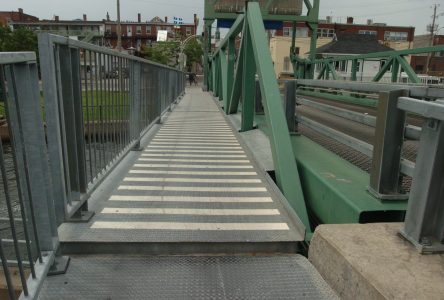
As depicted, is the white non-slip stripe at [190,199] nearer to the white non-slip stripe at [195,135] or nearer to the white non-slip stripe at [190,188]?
the white non-slip stripe at [190,188]

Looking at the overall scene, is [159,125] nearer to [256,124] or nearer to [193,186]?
[256,124]

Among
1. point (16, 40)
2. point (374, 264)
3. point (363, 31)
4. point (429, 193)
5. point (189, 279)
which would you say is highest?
point (363, 31)

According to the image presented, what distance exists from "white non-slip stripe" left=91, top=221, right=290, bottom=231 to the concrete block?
0.54 meters

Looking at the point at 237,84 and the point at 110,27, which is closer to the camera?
the point at 237,84

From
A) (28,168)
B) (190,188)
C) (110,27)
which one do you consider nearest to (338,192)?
(190,188)

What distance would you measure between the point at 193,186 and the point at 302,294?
1.97m

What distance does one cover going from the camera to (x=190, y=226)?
296cm

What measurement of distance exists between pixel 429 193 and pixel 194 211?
186 centimetres

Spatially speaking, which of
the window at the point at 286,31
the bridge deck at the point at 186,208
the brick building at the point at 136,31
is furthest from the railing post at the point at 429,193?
the brick building at the point at 136,31

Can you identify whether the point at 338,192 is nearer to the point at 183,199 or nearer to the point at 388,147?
the point at 388,147

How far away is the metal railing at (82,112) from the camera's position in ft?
7.75

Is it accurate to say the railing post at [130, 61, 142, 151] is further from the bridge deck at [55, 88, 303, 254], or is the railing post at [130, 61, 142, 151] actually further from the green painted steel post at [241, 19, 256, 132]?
the green painted steel post at [241, 19, 256, 132]

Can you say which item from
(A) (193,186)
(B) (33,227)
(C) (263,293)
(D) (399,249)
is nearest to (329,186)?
(D) (399,249)

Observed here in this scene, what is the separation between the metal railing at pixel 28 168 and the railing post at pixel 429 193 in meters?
2.09
